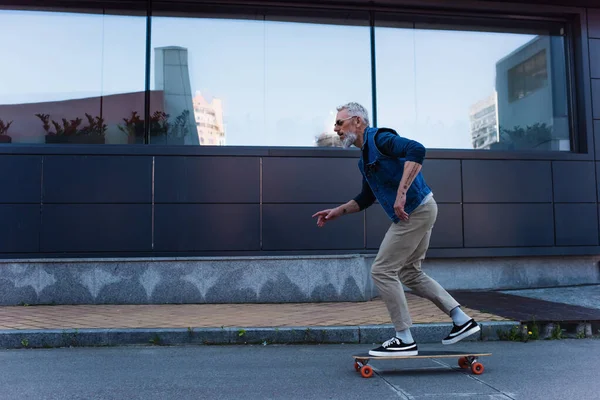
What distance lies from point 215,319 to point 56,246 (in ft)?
9.92

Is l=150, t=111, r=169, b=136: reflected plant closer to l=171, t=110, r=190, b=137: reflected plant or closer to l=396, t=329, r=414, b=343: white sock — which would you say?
l=171, t=110, r=190, b=137: reflected plant

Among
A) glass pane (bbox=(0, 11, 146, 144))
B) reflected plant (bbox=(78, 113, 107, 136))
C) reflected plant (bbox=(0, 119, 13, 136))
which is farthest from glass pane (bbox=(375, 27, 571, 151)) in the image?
reflected plant (bbox=(0, 119, 13, 136))

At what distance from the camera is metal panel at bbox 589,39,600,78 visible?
9133mm

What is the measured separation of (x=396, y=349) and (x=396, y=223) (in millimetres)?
969

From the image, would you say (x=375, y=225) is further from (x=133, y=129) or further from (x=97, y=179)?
(x=97, y=179)

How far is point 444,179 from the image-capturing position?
8547 mm

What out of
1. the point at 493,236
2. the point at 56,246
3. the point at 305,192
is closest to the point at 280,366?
the point at 305,192

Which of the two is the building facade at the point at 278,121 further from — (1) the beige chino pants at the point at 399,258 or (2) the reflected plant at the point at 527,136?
(1) the beige chino pants at the point at 399,258

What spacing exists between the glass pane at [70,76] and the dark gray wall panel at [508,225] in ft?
18.2

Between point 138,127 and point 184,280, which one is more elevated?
point 138,127

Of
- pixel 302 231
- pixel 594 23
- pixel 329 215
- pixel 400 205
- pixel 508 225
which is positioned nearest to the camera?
pixel 400 205

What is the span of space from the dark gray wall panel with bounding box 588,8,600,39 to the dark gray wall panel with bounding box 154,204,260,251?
21.3ft

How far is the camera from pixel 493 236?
8.60 m

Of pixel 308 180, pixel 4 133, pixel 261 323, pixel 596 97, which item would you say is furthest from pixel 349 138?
pixel 596 97
